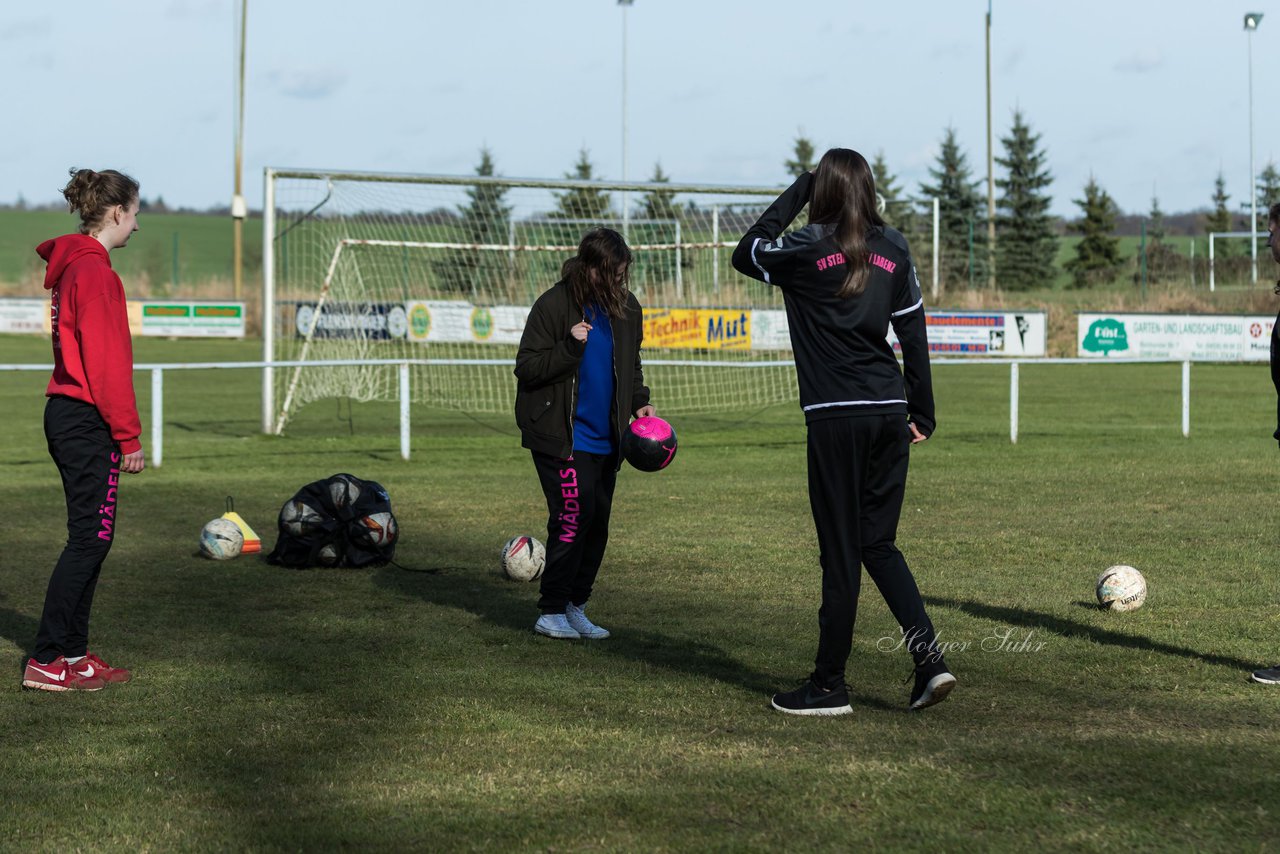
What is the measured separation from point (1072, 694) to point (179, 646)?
12.6 feet

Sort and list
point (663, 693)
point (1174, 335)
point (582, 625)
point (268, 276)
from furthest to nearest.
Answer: point (1174, 335) < point (268, 276) < point (582, 625) < point (663, 693)

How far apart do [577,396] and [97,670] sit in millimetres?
2308

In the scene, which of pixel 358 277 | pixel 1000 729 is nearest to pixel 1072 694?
pixel 1000 729

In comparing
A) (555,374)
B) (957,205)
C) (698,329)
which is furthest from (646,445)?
(957,205)

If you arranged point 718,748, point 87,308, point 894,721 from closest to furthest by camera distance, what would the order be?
1. point 718,748
2. point 894,721
3. point 87,308

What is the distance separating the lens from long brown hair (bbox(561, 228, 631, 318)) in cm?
651

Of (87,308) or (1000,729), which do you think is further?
(87,308)

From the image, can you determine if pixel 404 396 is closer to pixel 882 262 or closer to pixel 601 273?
pixel 601 273

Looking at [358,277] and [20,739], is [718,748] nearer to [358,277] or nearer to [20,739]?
[20,739]

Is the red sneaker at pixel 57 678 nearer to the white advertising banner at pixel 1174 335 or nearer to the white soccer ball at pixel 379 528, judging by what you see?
the white soccer ball at pixel 379 528

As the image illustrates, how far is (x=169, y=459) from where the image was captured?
595 inches

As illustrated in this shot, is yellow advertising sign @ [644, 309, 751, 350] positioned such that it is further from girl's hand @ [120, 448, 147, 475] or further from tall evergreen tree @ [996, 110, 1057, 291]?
tall evergreen tree @ [996, 110, 1057, 291]

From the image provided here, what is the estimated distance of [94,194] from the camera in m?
5.62

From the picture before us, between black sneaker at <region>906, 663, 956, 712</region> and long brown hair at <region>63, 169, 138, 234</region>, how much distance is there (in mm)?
3482
